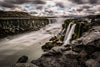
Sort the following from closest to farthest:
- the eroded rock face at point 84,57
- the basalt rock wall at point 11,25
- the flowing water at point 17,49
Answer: the eroded rock face at point 84,57 < the flowing water at point 17,49 < the basalt rock wall at point 11,25

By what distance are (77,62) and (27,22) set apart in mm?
45841

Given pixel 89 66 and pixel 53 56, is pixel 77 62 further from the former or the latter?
pixel 53 56

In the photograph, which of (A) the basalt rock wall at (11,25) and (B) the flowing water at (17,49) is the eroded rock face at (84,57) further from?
(A) the basalt rock wall at (11,25)

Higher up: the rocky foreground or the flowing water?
the rocky foreground

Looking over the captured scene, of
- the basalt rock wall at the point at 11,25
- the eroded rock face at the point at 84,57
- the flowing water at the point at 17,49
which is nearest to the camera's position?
the eroded rock face at the point at 84,57

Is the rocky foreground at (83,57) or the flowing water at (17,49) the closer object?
the rocky foreground at (83,57)

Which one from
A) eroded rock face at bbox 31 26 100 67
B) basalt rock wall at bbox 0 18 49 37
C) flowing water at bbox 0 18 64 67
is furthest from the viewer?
basalt rock wall at bbox 0 18 49 37

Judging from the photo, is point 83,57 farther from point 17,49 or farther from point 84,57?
point 17,49

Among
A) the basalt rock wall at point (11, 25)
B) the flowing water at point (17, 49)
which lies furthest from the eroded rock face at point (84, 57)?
the basalt rock wall at point (11, 25)

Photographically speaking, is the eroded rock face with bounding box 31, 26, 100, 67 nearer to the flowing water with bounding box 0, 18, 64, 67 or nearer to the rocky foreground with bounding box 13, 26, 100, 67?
the rocky foreground with bounding box 13, 26, 100, 67

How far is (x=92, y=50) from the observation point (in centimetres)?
875

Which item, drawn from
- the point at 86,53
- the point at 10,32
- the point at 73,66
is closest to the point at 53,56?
the point at 73,66

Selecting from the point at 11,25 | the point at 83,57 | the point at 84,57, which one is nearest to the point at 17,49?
the point at 83,57

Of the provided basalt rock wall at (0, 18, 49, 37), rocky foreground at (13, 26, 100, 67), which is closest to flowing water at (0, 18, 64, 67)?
rocky foreground at (13, 26, 100, 67)
